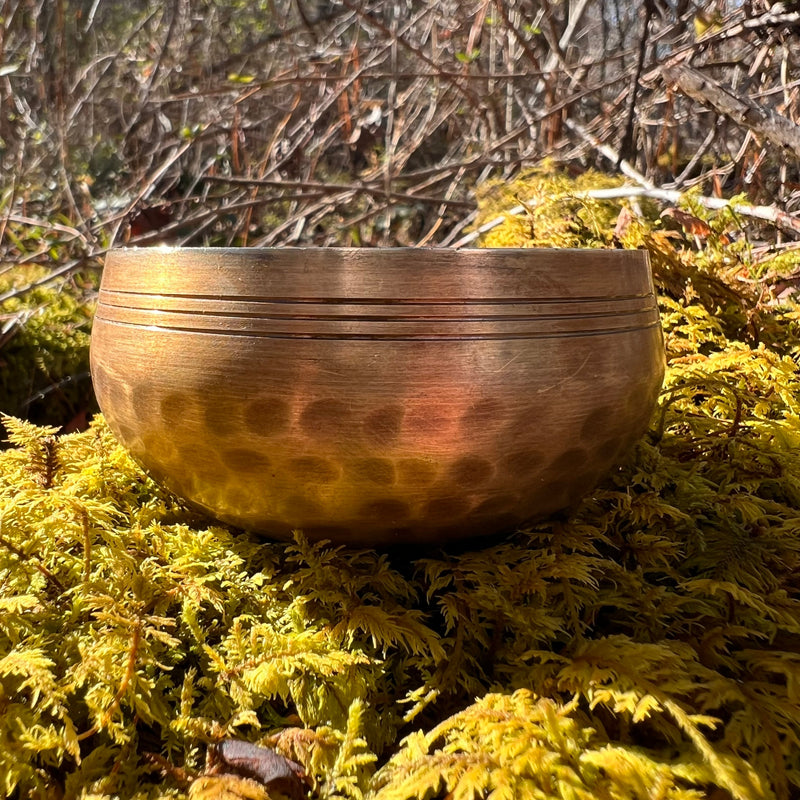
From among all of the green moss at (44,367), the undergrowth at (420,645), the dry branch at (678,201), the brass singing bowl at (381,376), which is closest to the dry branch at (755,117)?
the dry branch at (678,201)

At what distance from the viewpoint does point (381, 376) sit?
60cm

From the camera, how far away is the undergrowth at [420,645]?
0.53 m

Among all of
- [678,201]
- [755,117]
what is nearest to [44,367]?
[678,201]

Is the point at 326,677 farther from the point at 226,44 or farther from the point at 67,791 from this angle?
the point at 226,44

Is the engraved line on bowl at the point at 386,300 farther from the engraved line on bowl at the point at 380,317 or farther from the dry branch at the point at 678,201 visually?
the dry branch at the point at 678,201

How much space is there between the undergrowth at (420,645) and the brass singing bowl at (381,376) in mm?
78

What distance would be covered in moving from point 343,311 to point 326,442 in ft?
0.35

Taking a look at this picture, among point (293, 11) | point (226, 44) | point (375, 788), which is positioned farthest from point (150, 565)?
point (293, 11)

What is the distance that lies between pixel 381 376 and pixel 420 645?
0.74 ft

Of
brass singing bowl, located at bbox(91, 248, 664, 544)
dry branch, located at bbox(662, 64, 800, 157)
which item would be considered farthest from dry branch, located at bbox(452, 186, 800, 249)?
brass singing bowl, located at bbox(91, 248, 664, 544)

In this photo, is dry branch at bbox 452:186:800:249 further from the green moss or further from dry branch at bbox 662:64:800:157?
the green moss

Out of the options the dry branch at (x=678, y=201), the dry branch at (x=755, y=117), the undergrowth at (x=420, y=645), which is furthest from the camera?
the dry branch at (x=678, y=201)

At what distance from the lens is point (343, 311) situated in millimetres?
592

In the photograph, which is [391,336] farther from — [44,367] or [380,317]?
[44,367]
